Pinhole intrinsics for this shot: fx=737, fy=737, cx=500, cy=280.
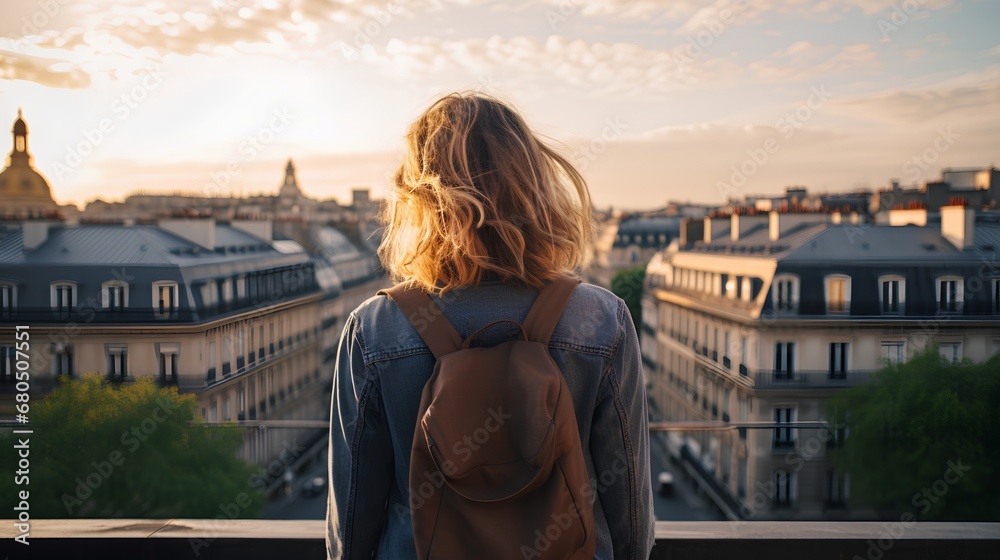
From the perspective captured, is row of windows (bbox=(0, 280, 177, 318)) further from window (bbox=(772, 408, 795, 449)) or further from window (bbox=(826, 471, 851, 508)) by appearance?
window (bbox=(826, 471, 851, 508))

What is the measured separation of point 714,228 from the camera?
11.0 meters

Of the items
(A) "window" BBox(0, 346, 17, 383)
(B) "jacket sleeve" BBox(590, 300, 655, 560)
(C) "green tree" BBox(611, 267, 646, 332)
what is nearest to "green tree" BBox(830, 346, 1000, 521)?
(B) "jacket sleeve" BBox(590, 300, 655, 560)

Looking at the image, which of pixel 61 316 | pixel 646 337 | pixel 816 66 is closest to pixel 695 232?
pixel 646 337

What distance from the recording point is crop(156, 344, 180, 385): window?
11.3 ft

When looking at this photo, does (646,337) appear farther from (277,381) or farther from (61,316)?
(61,316)

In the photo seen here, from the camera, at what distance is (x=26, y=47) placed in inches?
124

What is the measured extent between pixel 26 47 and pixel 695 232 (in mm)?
11582

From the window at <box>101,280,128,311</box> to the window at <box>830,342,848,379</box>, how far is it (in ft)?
11.9

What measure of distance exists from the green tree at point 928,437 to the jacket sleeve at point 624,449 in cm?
302

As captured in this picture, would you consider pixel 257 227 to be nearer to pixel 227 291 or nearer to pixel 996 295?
pixel 227 291

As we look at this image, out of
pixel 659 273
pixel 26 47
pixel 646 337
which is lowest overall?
pixel 646 337

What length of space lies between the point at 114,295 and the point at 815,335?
383 cm

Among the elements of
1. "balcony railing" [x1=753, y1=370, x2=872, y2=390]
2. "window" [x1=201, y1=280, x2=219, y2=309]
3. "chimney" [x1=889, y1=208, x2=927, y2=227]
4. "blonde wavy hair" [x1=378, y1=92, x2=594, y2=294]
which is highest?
"chimney" [x1=889, y1=208, x2=927, y2=227]

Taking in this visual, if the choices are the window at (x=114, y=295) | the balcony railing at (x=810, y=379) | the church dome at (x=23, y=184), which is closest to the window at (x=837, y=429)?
the balcony railing at (x=810, y=379)
